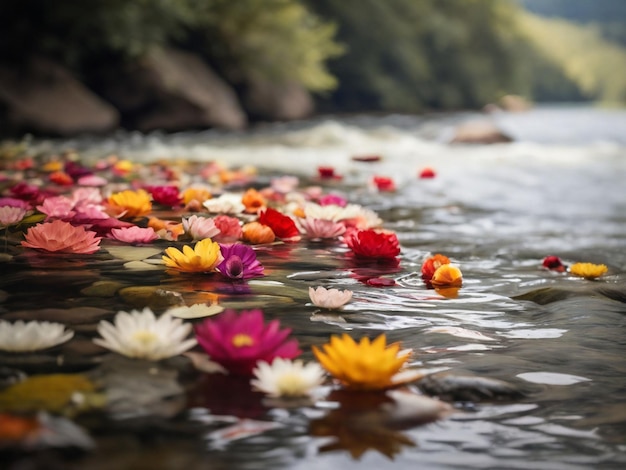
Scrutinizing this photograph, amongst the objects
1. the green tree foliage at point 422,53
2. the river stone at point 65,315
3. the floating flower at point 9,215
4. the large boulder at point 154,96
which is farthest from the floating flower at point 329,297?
the green tree foliage at point 422,53

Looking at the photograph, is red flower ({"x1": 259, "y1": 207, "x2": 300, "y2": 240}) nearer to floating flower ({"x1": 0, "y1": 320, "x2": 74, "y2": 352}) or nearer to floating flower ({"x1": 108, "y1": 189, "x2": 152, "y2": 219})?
floating flower ({"x1": 108, "y1": 189, "x2": 152, "y2": 219})

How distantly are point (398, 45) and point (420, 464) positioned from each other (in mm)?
31558

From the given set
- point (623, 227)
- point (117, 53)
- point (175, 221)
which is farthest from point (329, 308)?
point (117, 53)

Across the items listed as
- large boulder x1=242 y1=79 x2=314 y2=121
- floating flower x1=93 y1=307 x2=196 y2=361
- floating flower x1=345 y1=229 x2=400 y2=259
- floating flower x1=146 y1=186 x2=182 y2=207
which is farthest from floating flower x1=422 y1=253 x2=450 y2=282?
large boulder x1=242 y1=79 x2=314 y2=121

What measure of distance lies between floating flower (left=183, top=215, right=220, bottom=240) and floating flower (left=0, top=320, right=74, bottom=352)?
4.06 feet

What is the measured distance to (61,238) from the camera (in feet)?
7.55

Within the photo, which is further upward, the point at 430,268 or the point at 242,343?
the point at 430,268

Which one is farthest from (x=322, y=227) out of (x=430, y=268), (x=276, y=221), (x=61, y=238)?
(x=61, y=238)

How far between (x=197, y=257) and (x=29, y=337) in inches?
30.9

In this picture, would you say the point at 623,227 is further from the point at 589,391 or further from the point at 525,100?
the point at 525,100

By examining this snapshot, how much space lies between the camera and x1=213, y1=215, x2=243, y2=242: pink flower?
2.76 metres

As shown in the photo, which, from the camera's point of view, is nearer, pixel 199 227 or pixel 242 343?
pixel 242 343

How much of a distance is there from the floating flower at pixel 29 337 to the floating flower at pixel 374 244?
4.62 ft

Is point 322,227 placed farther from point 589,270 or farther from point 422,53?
point 422,53
